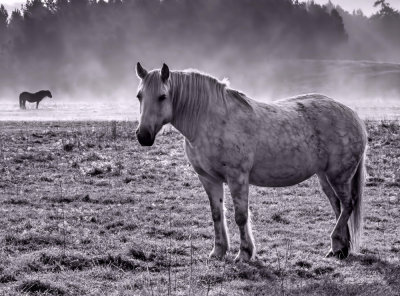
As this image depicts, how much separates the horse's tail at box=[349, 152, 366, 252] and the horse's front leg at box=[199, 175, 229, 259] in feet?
6.00

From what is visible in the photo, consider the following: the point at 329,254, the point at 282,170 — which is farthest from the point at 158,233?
the point at 329,254

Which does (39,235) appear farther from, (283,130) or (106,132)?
(106,132)

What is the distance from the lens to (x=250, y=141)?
677 cm

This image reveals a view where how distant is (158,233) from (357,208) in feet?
10.1


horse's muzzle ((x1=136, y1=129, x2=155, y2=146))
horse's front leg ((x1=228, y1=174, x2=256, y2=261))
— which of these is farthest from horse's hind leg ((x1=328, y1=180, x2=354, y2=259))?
horse's muzzle ((x1=136, y1=129, x2=155, y2=146))

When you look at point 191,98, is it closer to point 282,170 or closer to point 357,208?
point 282,170

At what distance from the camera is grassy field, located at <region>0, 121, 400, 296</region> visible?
5828 millimetres

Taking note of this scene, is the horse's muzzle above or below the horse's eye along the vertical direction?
below

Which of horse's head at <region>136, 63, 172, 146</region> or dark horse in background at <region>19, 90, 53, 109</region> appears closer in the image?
horse's head at <region>136, 63, 172, 146</region>

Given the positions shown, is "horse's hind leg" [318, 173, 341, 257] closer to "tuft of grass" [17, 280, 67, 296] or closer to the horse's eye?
the horse's eye

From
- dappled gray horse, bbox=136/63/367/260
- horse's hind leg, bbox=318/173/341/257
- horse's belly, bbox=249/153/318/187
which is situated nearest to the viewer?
dappled gray horse, bbox=136/63/367/260

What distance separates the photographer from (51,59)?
91.9m

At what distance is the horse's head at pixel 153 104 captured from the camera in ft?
20.4

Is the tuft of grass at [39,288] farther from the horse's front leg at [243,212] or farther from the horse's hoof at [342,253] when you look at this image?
the horse's hoof at [342,253]
